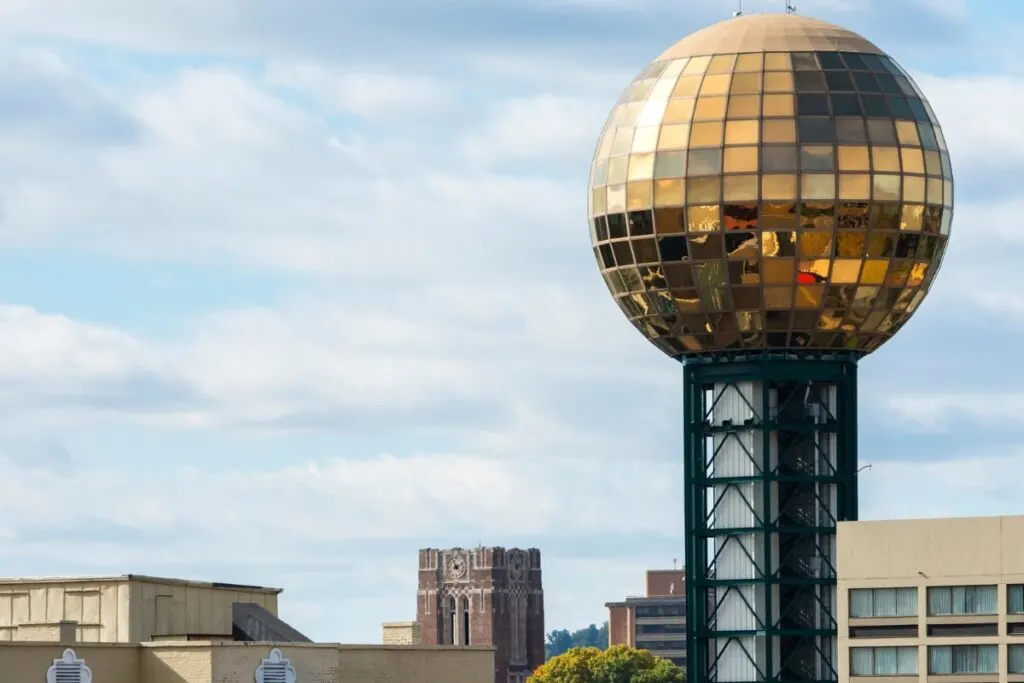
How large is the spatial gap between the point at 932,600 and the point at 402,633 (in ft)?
72.7

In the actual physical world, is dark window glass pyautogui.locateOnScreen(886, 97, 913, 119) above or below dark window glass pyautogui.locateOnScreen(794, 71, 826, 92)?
below

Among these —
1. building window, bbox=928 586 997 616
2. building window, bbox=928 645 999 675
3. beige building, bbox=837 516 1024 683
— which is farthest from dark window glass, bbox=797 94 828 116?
building window, bbox=928 645 999 675

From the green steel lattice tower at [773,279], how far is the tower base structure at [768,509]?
10cm

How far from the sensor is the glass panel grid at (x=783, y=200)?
13688cm

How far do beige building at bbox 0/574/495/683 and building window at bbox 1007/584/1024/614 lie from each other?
22173 mm

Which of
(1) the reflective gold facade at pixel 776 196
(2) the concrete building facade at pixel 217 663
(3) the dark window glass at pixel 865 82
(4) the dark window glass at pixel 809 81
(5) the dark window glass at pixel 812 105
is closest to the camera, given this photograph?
(2) the concrete building facade at pixel 217 663

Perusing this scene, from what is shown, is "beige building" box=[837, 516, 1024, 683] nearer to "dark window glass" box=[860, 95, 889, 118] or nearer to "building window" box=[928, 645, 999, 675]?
"building window" box=[928, 645, 999, 675]

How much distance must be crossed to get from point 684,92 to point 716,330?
1171 centimetres

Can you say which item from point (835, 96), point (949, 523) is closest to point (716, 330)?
point (835, 96)

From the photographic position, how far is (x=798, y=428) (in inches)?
5428

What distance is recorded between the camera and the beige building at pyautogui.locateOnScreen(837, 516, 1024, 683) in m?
118

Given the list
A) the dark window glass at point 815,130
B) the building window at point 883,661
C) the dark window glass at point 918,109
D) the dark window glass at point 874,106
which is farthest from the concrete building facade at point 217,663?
the dark window glass at point 918,109

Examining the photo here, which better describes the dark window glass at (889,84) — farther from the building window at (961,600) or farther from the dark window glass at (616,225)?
the building window at (961,600)

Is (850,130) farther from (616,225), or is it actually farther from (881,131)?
(616,225)
